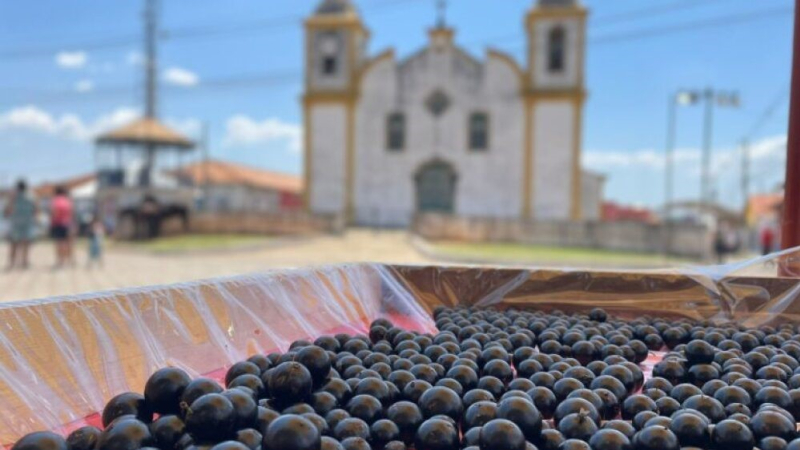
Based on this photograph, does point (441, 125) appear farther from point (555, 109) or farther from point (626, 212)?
point (626, 212)

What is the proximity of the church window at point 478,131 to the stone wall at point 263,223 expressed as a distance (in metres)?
8.16

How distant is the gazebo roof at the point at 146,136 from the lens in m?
32.9

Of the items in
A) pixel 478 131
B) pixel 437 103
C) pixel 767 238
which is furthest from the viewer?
pixel 437 103

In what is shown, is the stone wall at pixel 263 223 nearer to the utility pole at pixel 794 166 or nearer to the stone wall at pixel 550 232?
the stone wall at pixel 550 232

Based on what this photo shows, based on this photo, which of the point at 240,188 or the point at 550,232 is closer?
the point at 550,232

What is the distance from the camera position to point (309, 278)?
3160 mm

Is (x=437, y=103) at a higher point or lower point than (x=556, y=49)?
lower

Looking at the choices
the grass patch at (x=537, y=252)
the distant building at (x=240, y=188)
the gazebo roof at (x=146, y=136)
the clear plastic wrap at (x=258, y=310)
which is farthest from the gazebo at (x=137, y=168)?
the clear plastic wrap at (x=258, y=310)

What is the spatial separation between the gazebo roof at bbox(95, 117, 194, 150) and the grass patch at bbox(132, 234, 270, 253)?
37.2ft

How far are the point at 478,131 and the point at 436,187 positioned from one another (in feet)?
9.85

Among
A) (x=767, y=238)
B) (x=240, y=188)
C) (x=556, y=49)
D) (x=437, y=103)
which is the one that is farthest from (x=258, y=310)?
(x=240, y=188)

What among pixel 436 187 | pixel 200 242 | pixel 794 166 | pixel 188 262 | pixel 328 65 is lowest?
pixel 188 262

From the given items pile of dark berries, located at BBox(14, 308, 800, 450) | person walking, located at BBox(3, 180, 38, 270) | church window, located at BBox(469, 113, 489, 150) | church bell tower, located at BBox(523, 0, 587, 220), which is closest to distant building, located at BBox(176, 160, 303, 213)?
church window, located at BBox(469, 113, 489, 150)

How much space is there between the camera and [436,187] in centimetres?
2970
